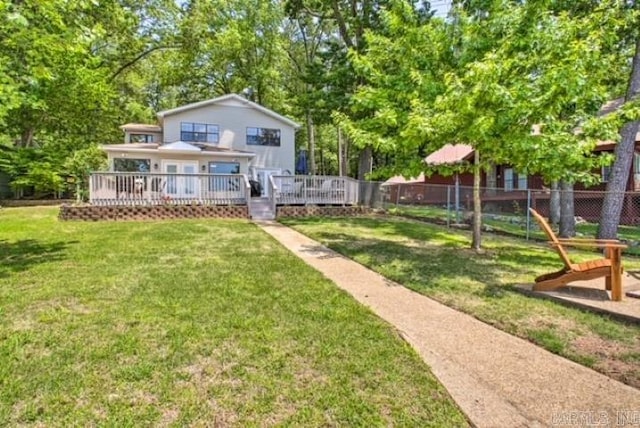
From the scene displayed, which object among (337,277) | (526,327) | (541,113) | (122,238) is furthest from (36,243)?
(541,113)

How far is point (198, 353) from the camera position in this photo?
3.47 meters

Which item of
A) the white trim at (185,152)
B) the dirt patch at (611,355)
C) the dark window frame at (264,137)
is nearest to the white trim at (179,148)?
the white trim at (185,152)

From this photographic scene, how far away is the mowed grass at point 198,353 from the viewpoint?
267cm

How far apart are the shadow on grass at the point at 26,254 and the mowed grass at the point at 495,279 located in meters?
5.65

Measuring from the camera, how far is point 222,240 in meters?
9.51

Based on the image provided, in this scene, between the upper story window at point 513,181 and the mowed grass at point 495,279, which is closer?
the mowed grass at point 495,279

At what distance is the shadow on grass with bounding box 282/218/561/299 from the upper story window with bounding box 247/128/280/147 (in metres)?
12.4

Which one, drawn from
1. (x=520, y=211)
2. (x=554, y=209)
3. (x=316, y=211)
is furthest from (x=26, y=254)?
(x=520, y=211)

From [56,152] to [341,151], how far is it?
810 inches

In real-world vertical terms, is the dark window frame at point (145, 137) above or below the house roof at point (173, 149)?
above

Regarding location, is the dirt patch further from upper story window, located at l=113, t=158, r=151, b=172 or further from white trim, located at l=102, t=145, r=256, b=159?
upper story window, located at l=113, t=158, r=151, b=172

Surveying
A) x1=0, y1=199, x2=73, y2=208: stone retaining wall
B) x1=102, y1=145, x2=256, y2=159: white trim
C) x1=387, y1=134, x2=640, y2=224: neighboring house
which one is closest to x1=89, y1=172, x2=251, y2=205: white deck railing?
x1=102, y1=145, x2=256, y2=159: white trim

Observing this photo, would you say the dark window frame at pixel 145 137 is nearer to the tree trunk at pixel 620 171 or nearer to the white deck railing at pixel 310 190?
the white deck railing at pixel 310 190

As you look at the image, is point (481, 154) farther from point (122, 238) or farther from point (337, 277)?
point (122, 238)
